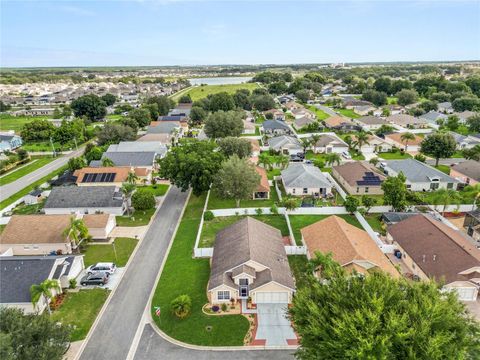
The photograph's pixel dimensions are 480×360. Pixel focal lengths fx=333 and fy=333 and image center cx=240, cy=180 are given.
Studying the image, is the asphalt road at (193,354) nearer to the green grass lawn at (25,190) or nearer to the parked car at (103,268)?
the parked car at (103,268)

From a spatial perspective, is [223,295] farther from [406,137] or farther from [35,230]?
[406,137]

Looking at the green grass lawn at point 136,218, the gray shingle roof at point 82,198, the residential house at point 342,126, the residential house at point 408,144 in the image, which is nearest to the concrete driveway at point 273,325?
the green grass lawn at point 136,218

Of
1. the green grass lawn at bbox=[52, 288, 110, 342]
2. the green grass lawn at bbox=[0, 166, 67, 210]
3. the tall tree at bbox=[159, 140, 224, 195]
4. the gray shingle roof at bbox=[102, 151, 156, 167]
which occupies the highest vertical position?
the tall tree at bbox=[159, 140, 224, 195]

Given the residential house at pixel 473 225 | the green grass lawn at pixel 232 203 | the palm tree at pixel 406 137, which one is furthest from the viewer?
the palm tree at pixel 406 137

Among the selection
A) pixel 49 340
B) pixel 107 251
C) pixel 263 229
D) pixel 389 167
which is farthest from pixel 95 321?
pixel 389 167

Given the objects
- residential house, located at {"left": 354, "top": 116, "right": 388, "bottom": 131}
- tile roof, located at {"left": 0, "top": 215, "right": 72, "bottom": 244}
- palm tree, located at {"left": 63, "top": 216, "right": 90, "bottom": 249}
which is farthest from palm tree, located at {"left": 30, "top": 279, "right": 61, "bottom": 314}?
residential house, located at {"left": 354, "top": 116, "right": 388, "bottom": 131}

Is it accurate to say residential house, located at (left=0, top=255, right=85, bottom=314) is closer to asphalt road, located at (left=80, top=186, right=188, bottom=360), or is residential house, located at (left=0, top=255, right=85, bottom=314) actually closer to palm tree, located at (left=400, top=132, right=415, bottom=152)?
asphalt road, located at (left=80, top=186, right=188, bottom=360)
